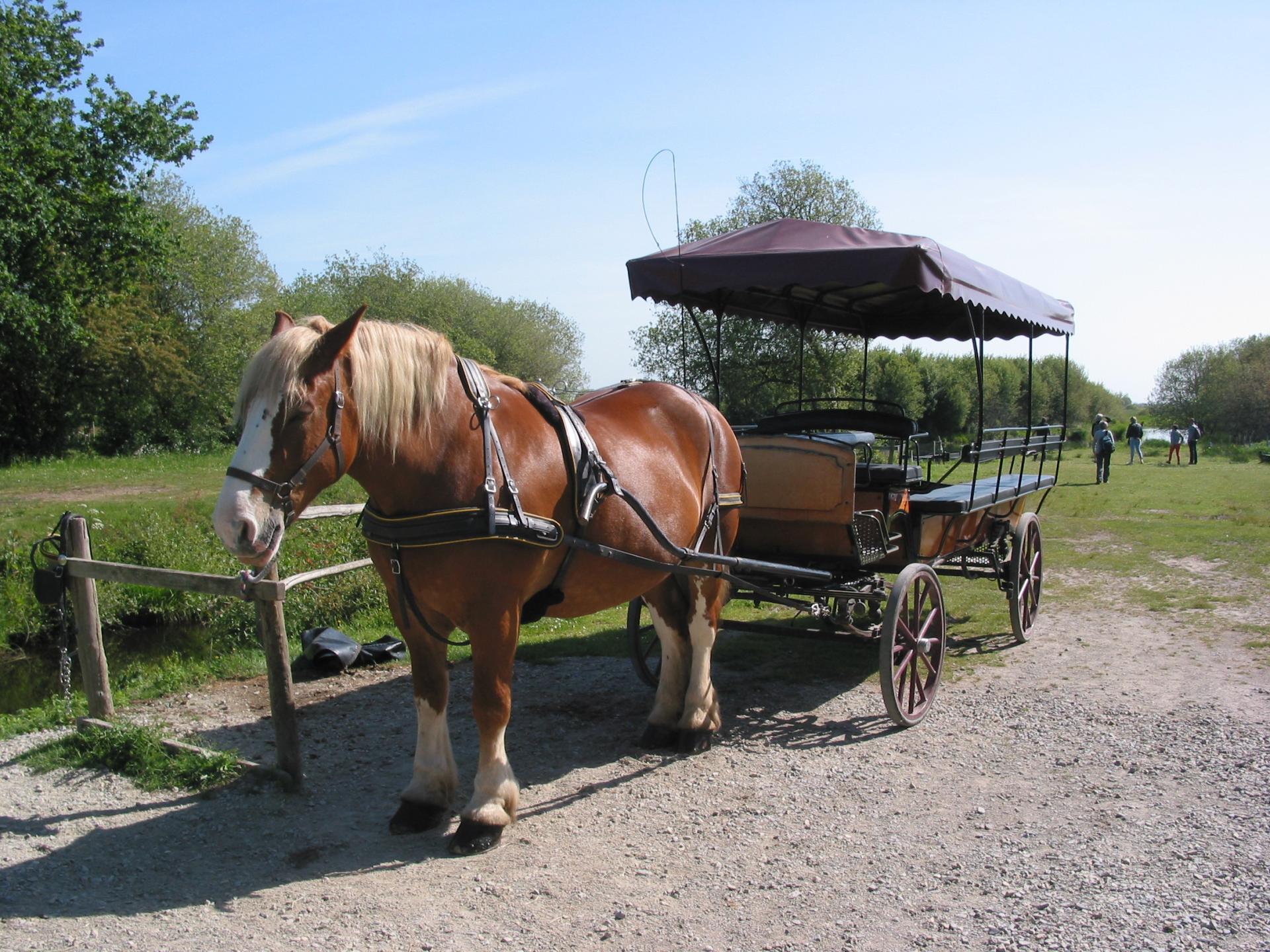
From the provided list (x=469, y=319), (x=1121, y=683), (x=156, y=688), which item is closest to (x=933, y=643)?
(x=1121, y=683)

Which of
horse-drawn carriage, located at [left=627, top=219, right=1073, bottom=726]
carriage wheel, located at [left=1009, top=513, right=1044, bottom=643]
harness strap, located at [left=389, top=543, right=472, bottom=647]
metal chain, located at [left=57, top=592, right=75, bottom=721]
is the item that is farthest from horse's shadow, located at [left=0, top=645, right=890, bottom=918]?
carriage wheel, located at [left=1009, top=513, right=1044, bottom=643]

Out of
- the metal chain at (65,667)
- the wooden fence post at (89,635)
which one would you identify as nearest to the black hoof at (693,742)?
the wooden fence post at (89,635)

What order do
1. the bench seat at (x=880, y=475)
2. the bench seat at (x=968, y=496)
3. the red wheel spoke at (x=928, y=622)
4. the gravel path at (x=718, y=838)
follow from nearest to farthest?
the gravel path at (x=718, y=838) → the red wheel spoke at (x=928, y=622) → the bench seat at (x=880, y=475) → the bench seat at (x=968, y=496)

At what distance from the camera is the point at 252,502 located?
9.70ft

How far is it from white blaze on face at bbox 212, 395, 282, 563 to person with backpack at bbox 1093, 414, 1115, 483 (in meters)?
21.8

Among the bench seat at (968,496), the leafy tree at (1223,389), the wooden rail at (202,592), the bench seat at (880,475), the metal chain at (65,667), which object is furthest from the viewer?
the leafy tree at (1223,389)

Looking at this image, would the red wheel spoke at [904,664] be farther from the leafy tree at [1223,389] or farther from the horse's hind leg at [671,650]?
the leafy tree at [1223,389]

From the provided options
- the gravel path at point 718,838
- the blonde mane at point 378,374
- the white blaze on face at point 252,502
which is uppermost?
the blonde mane at point 378,374

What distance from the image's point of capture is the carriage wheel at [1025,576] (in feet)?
22.5

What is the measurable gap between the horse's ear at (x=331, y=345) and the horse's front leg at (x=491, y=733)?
1183 millimetres

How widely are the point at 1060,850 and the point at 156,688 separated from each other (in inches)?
208

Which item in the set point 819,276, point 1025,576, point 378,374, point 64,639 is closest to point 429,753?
point 378,374

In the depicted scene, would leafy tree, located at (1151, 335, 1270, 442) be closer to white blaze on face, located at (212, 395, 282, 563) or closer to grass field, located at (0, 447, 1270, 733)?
grass field, located at (0, 447, 1270, 733)

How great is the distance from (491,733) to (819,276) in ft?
9.92
